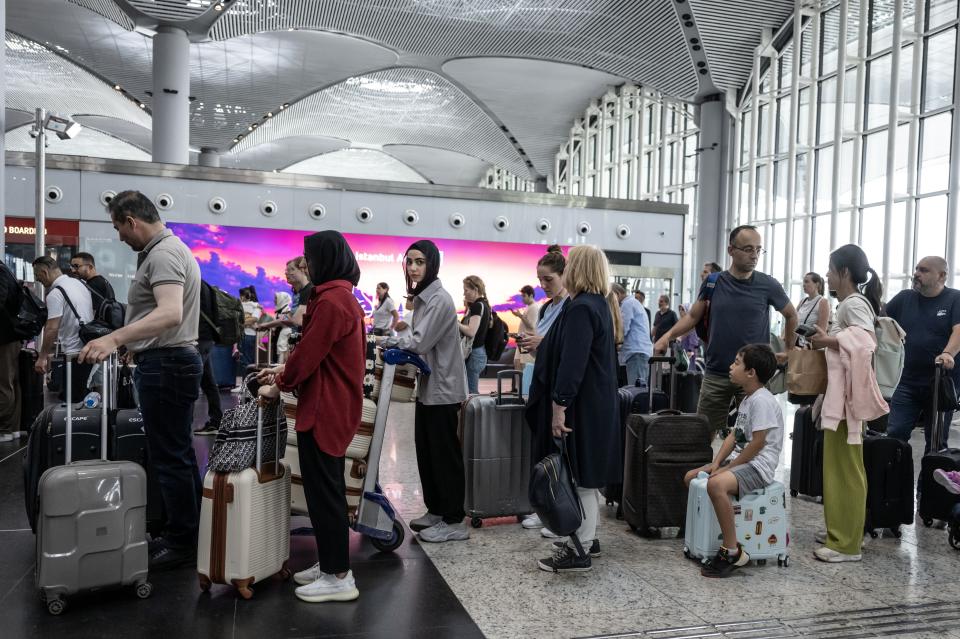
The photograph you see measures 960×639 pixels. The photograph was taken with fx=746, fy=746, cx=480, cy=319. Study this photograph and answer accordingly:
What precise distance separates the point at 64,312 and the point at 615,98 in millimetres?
22237

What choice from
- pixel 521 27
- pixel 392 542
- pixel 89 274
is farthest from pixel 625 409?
pixel 521 27

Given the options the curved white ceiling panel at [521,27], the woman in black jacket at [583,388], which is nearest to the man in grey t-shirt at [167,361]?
the woman in black jacket at [583,388]

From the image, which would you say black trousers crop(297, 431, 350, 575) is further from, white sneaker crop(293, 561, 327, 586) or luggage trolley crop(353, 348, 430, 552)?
luggage trolley crop(353, 348, 430, 552)

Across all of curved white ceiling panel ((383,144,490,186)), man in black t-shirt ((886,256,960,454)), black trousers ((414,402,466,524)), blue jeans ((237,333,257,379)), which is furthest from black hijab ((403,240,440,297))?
curved white ceiling panel ((383,144,490,186))

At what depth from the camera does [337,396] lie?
325 centimetres

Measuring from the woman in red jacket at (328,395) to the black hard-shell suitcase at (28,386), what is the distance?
5112 mm

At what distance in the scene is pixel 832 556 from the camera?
4.06m

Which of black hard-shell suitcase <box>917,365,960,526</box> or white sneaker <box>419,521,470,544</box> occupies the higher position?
black hard-shell suitcase <box>917,365,960,526</box>

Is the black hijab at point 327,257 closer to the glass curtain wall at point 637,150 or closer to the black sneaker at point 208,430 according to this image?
the black sneaker at point 208,430

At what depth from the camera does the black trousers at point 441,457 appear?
4.19 m

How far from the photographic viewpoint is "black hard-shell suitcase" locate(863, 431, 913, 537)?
4539mm

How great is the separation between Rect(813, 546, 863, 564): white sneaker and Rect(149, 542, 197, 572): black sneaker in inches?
130

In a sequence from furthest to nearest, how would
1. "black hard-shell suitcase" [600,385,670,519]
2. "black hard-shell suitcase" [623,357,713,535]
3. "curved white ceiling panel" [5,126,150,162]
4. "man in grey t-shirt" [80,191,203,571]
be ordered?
1. "curved white ceiling panel" [5,126,150,162]
2. "black hard-shell suitcase" [600,385,670,519]
3. "black hard-shell suitcase" [623,357,713,535]
4. "man in grey t-shirt" [80,191,203,571]

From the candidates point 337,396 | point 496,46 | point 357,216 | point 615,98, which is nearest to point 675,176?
point 615,98
